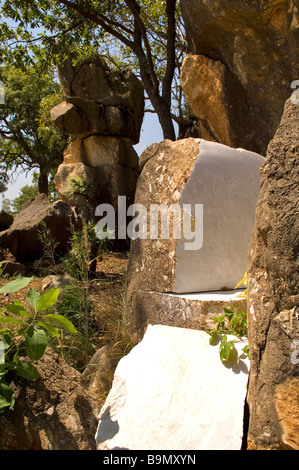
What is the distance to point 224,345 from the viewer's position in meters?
2.13

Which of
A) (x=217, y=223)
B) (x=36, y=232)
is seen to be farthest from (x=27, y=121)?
(x=217, y=223)

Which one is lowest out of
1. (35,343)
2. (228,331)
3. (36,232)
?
(228,331)

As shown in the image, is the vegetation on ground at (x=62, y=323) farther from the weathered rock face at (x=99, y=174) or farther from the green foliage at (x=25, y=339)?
the weathered rock face at (x=99, y=174)

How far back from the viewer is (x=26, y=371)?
185 centimetres

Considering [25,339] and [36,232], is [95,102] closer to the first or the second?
[36,232]

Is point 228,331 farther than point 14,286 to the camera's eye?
Yes

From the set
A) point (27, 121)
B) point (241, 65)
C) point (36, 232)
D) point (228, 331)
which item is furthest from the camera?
point (27, 121)

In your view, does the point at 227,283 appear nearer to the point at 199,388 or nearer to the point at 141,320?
the point at 141,320

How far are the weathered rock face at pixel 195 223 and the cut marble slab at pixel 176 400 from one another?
2.06ft

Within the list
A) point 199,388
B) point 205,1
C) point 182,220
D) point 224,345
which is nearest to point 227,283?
point 182,220

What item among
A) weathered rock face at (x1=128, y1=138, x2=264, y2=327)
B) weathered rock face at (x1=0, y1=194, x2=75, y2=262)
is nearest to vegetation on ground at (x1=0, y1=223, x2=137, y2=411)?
weathered rock face at (x1=0, y1=194, x2=75, y2=262)

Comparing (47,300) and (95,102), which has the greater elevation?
(95,102)

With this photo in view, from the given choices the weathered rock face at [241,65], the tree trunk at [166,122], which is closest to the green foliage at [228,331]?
→ the weathered rock face at [241,65]

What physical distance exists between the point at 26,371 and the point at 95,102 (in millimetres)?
8467
